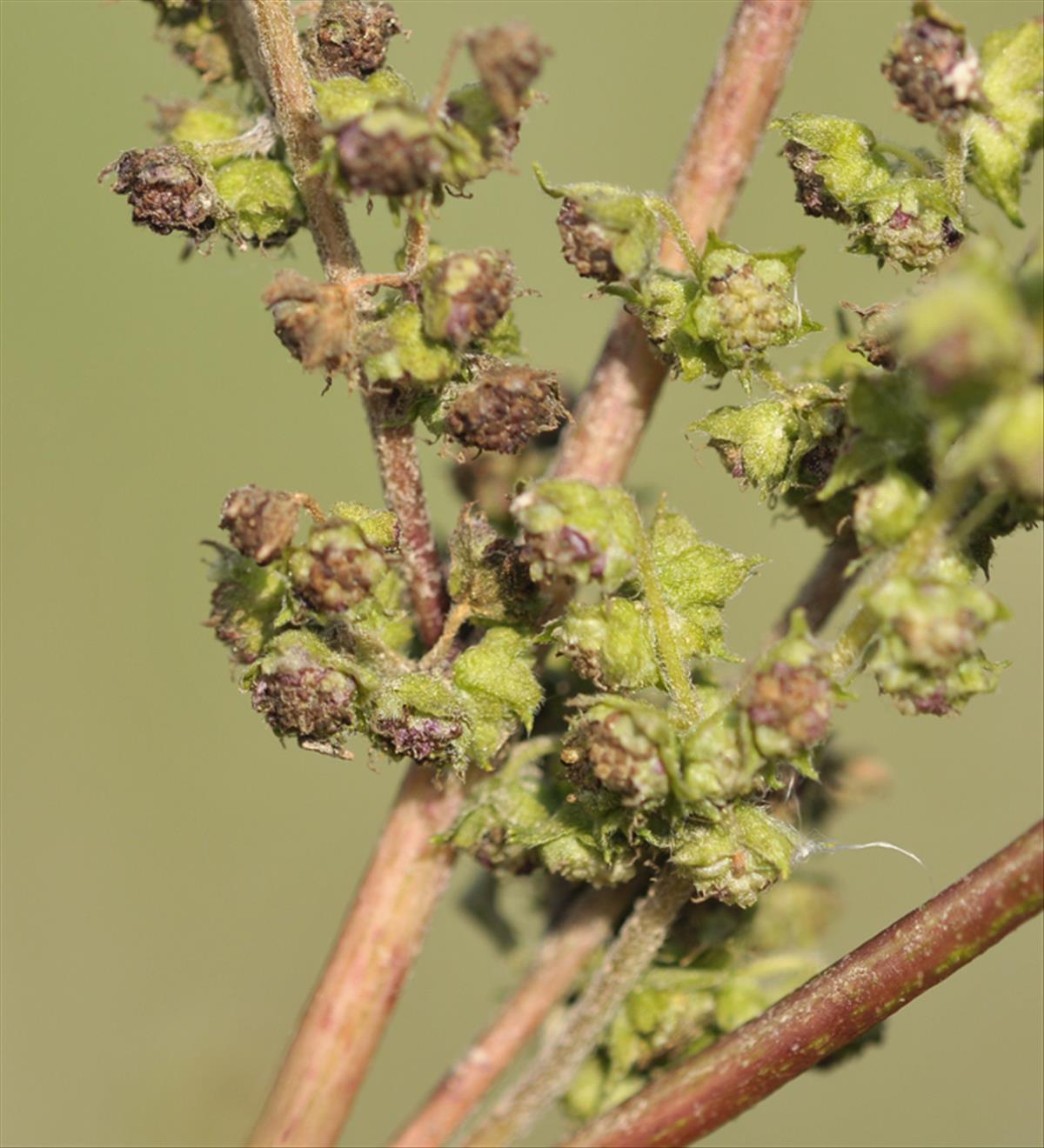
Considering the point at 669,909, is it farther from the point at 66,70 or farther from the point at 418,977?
the point at 66,70

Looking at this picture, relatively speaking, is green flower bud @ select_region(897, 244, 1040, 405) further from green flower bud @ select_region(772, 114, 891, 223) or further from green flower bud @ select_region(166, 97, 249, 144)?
green flower bud @ select_region(166, 97, 249, 144)

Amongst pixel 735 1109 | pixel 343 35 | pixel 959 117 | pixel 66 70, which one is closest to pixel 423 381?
pixel 343 35

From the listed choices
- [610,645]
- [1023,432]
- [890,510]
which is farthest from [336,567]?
[1023,432]

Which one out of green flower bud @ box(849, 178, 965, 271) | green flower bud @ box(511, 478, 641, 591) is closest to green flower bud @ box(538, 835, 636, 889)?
green flower bud @ box(511, 478, 641, 591)

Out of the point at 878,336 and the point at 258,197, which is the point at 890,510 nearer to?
the point at 878,336

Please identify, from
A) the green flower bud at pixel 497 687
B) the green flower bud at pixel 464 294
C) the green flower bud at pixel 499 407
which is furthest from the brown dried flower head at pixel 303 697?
the green flower bud at pixel 464 294

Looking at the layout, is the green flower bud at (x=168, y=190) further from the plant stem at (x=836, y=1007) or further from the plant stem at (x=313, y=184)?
the plant stem at (x=836, y=1007)

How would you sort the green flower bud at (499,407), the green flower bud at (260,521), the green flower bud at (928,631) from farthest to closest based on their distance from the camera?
the green flower bud at (499,407), the green flower bud at (260,521), the green flower bud at (928,631)
